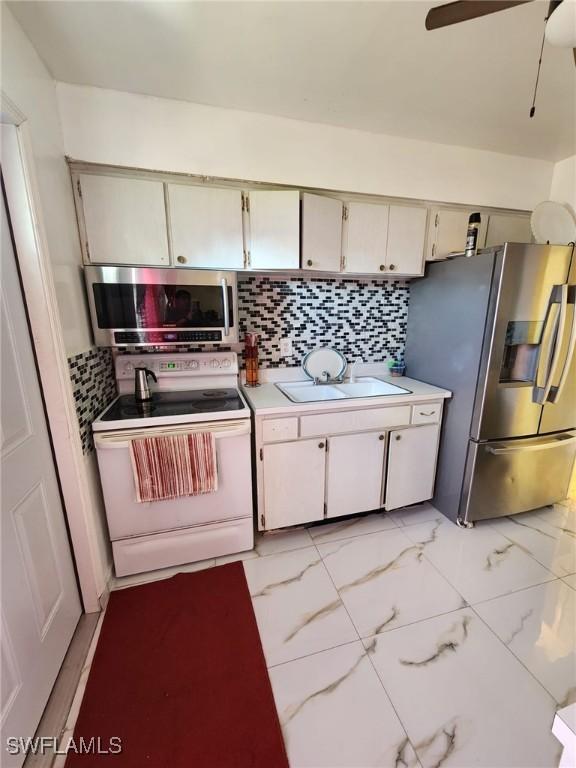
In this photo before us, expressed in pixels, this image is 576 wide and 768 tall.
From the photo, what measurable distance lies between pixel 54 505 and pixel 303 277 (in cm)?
190

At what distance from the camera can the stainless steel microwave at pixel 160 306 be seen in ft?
5.18

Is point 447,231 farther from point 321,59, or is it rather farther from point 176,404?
point 176,404

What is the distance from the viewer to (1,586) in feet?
3.13

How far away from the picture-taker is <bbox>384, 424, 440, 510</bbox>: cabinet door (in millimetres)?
2059

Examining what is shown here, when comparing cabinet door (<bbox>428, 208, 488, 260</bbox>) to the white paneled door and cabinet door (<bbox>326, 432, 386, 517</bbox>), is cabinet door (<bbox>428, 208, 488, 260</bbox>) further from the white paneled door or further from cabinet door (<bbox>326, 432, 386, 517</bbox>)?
the white paneled door

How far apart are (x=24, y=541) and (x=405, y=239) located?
2.46 metres

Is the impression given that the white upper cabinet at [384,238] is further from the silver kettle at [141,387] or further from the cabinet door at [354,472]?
the silver kettle at [141,387]

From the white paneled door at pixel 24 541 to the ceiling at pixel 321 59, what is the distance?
855 mm

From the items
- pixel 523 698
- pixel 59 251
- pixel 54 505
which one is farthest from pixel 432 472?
pixel 59 251

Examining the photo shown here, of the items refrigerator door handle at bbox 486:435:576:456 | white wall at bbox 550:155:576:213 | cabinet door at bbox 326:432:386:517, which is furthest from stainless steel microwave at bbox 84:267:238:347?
white wall at bbox 550:155:576:213

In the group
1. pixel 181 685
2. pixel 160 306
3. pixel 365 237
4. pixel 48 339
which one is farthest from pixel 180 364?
pixel 181 685

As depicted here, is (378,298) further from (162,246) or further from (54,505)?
(54,505)

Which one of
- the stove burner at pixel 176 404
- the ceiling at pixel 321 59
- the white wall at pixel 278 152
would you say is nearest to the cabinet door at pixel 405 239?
the white wall at pixel 278 152

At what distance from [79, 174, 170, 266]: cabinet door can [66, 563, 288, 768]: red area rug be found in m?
1.75
